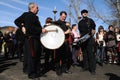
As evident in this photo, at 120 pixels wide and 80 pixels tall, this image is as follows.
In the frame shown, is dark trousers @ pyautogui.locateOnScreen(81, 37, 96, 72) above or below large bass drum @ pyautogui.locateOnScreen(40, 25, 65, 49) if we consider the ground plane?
below

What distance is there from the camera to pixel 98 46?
15.8 metres

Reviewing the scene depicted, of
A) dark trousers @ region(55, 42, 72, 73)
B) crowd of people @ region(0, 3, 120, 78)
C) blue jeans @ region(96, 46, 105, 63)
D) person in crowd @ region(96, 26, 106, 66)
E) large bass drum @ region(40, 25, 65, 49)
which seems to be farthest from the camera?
person in crowd @ region(96, 26, 106, 66)

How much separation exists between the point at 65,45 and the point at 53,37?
1.20 meters

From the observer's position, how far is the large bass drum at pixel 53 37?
32.9 feet

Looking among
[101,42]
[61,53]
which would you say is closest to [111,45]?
[101,42]

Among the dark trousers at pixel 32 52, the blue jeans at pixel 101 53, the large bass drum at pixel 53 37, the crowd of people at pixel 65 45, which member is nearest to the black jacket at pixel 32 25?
the crowd of people at pixel 65 45

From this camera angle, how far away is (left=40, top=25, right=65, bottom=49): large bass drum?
395 inches

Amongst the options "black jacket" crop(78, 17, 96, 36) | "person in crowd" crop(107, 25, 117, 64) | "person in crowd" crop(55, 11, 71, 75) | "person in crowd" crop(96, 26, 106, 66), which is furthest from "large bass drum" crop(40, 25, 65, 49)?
"person in crowd" crop(107, 25, 117, 64)

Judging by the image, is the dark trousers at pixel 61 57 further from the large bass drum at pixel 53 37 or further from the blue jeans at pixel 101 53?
the blue jeans at pixel 101 53

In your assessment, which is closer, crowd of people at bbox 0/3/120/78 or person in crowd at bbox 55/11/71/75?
crowd of people at bbox 0/3/120/78

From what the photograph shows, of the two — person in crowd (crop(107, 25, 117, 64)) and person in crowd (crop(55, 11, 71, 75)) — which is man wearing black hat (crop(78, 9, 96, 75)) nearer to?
person in crowd (crop(55, 11, 71, 75))

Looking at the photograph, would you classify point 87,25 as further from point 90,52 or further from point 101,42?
point 101,42

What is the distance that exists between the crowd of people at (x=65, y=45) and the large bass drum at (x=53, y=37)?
0.20m

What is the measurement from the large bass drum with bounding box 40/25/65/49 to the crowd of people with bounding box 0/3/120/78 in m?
0.20
